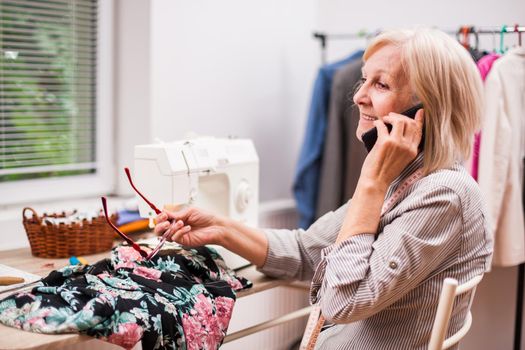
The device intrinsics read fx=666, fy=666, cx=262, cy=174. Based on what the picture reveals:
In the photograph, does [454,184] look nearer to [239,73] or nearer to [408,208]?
[408,208]

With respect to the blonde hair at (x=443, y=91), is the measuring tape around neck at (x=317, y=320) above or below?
below

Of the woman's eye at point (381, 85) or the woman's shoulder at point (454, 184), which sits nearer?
the woman's shoulder at point (454, 184)

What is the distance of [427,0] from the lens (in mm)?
3107

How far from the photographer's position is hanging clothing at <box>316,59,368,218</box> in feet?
9.36

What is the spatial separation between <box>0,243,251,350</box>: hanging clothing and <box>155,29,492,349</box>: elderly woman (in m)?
0.26

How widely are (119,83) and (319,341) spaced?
1.42 meters

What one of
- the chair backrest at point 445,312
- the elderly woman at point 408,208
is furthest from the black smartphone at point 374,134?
the chair backrest at point 445,312

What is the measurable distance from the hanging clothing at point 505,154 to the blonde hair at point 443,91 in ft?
3.67

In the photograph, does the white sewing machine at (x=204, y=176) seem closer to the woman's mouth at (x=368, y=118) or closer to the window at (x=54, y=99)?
the woman's mouth at (x=368, y=118)

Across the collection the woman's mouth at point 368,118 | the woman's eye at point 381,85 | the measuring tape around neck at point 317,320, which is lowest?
the measuring tape around neck at point 317,320

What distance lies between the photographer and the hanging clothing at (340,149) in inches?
112

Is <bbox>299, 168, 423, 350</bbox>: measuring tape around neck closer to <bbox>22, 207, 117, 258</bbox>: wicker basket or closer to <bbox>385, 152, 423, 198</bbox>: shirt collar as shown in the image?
<bbox>385, 152, 423, 198</bbox>: shirt collar

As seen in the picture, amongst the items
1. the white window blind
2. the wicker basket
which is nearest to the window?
the white window blind

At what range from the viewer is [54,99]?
2535mm
